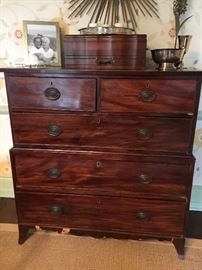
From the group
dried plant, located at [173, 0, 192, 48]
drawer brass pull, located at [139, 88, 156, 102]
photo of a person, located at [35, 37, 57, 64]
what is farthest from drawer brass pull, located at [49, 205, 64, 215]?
dried plant, located at [173, 0, 192, 48]

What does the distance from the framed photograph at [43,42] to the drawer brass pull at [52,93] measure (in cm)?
40

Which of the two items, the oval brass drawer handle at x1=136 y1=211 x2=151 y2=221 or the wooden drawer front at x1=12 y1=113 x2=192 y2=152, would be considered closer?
the wooden drawer front at x1=12 y1=113 x2=192 y2=152

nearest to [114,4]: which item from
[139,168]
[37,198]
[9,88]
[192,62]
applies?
[192,62]

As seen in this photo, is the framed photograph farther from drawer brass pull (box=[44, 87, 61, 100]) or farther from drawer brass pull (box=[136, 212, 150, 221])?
drawer brass pull (box=[136, 212, 150, 221])

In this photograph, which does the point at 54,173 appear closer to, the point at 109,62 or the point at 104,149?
the point at 104,149

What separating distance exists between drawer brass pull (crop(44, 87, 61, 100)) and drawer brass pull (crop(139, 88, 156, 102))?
1.34ft

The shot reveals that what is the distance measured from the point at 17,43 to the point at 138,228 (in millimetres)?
1413

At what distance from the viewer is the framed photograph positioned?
5.30 feet

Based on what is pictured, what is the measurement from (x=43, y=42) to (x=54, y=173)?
81 centimetres

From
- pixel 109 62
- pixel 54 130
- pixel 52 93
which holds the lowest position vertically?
pixel 54 130

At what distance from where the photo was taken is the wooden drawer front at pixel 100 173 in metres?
1.38

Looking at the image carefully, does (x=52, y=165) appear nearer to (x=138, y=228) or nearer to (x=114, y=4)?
(x=138, y=228)

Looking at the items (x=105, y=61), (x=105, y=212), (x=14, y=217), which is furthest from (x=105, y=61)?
(x=14, y=217)

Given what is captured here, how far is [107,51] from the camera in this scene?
137cm
